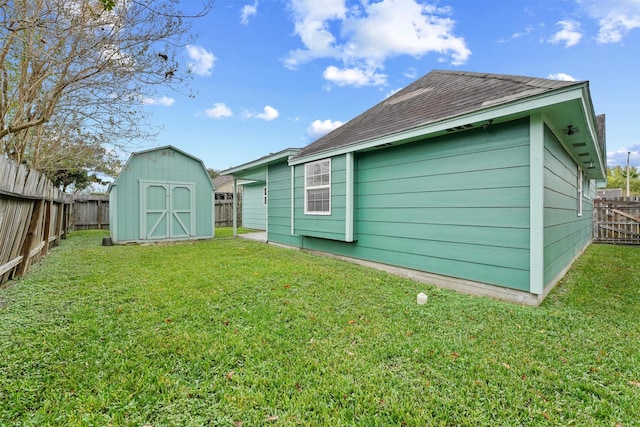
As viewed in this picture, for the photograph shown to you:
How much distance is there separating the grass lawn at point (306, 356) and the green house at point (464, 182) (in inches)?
24.4

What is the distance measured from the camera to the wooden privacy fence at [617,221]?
990 cm

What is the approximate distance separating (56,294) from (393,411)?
433 cm

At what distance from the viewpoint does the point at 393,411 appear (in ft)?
5.71

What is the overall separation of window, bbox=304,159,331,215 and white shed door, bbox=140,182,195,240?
198 inches

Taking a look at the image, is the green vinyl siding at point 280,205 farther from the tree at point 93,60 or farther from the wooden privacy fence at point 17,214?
the wooden privacy fence at point 17,214

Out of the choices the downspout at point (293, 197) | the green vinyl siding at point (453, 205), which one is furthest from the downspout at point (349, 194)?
the downspout at point (293, 197)

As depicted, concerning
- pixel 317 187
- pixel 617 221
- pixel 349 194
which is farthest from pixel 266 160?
pixel 617 221

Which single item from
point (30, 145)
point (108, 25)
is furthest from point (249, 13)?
point (30, 145)

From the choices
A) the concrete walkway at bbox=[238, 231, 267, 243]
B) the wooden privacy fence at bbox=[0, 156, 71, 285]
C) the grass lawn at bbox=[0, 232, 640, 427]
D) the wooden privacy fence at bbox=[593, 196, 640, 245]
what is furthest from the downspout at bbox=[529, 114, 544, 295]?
the wooden privacy fence at bbox=[593, 196, 640, 245]

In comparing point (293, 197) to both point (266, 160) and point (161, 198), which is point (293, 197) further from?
point (161, 198)

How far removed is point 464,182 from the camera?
4.23 metres

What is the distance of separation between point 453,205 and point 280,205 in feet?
17.3

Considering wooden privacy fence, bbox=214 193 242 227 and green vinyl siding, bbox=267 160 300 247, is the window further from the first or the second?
wooden privacy fence, bbox=214 193 242 227

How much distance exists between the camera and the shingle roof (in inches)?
148
